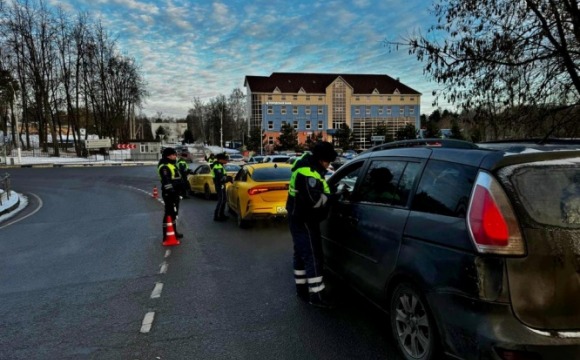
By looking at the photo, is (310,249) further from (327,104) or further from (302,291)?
(327,104)

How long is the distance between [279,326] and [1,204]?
14363 millimetres

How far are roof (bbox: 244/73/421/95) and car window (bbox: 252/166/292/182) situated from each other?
274ft

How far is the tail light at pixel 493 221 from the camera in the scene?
103 inches

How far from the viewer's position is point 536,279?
2.57 metres

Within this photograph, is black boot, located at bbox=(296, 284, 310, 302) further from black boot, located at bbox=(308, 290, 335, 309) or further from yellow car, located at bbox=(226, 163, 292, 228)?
yellow car, located at bbox=(226, 163, 292, 228)

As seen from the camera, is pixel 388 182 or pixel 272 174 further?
pixel 272 174

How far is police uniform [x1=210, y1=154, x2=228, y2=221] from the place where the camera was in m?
11.7

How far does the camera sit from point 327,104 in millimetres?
95875

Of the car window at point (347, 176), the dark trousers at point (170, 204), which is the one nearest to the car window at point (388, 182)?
the car window at point (347, 176)

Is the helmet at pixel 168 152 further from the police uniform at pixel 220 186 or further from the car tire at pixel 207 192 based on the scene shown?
the car tire at pixel 207 192

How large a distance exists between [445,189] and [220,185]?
9.35 m

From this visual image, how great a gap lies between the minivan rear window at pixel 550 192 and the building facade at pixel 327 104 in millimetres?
88894

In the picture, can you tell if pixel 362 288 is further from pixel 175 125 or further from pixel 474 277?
pixel 175 125

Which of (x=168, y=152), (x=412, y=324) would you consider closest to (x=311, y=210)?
(x=412, y=324)
